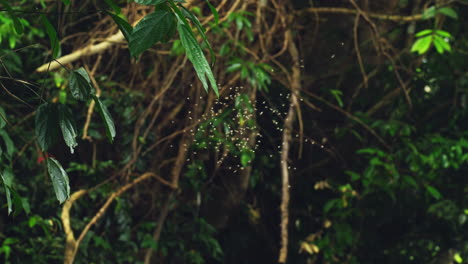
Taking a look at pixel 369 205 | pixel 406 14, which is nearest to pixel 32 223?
pixel 369 205

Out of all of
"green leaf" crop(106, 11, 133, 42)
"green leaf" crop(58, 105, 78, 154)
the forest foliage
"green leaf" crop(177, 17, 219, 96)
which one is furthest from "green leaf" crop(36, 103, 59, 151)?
the forest foliage

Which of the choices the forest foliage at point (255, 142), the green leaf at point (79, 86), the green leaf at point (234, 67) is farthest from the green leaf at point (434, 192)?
the green leaf at point (79, 86)

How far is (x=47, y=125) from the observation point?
3.44 ft

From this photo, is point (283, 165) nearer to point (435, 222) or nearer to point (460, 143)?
point (460, 143)

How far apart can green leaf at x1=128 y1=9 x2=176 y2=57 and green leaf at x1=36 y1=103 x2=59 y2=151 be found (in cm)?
25

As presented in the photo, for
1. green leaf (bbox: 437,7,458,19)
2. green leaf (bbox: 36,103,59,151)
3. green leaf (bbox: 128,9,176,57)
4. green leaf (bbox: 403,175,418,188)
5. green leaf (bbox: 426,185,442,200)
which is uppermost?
green leaf (bbox: 437,7,458,19)

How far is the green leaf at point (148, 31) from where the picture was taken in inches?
33.7

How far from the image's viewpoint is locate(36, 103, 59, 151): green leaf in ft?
3.42

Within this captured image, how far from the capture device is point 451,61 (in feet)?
10.6

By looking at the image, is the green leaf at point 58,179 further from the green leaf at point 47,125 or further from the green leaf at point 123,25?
the green leaf at point 123,25

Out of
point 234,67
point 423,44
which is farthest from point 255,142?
point 423,44

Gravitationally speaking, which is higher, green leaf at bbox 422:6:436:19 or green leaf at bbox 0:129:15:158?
green leaf at bbox 422:6:436:19

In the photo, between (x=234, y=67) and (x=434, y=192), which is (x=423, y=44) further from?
(x=234, y=67)

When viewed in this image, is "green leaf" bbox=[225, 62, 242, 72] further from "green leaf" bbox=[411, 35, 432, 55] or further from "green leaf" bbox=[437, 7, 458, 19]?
"green leaf" bbox=[437, 7, 458, 19]
